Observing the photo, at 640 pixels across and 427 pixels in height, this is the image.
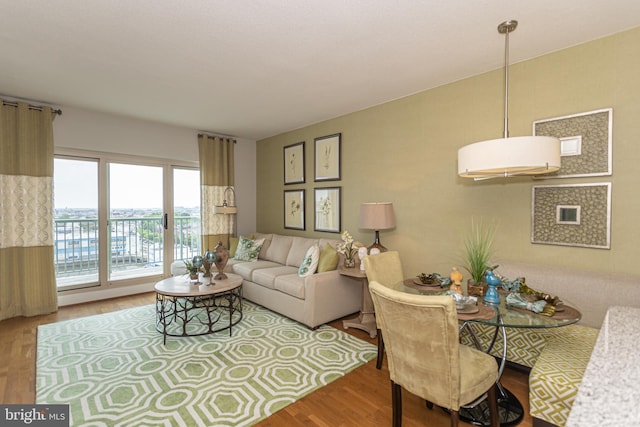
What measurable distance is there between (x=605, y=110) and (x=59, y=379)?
15.5 ft

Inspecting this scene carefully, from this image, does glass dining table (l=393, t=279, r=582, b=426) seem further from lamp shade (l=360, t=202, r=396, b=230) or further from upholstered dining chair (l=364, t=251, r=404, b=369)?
lamp shade (l=360, t=202, r=396, b=230)

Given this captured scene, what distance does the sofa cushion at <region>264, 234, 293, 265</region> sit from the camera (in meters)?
4.71

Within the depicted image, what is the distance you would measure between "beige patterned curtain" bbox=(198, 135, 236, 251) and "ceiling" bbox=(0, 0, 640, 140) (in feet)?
5.04

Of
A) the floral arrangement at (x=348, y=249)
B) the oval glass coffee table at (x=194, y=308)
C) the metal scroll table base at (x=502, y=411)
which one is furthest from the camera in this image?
the floral arrangement at (x=348, y=249)

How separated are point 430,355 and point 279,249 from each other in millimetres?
3525

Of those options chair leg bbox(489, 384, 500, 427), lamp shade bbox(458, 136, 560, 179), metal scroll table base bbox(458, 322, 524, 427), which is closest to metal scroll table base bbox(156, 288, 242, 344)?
metal scroll table base bbox(458, 322, 524, 427)

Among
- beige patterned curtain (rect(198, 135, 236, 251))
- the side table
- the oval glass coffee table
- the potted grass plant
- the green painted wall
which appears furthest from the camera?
beige patterned curtain (rect(198, 135, 236, 251))

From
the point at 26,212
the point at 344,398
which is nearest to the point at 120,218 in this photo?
the point at 26,212

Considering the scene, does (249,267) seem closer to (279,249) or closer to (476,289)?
(279,249)

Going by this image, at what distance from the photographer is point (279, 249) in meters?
4.81

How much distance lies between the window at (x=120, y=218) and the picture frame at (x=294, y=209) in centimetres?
159

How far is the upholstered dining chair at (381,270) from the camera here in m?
2.57

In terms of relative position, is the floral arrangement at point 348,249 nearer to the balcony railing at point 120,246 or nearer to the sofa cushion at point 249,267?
the sofa cushion at point 249,267

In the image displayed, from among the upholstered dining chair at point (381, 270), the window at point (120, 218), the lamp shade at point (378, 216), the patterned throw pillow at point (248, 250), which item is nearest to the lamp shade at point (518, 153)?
the upholstered dining chair at point (381, 270)
